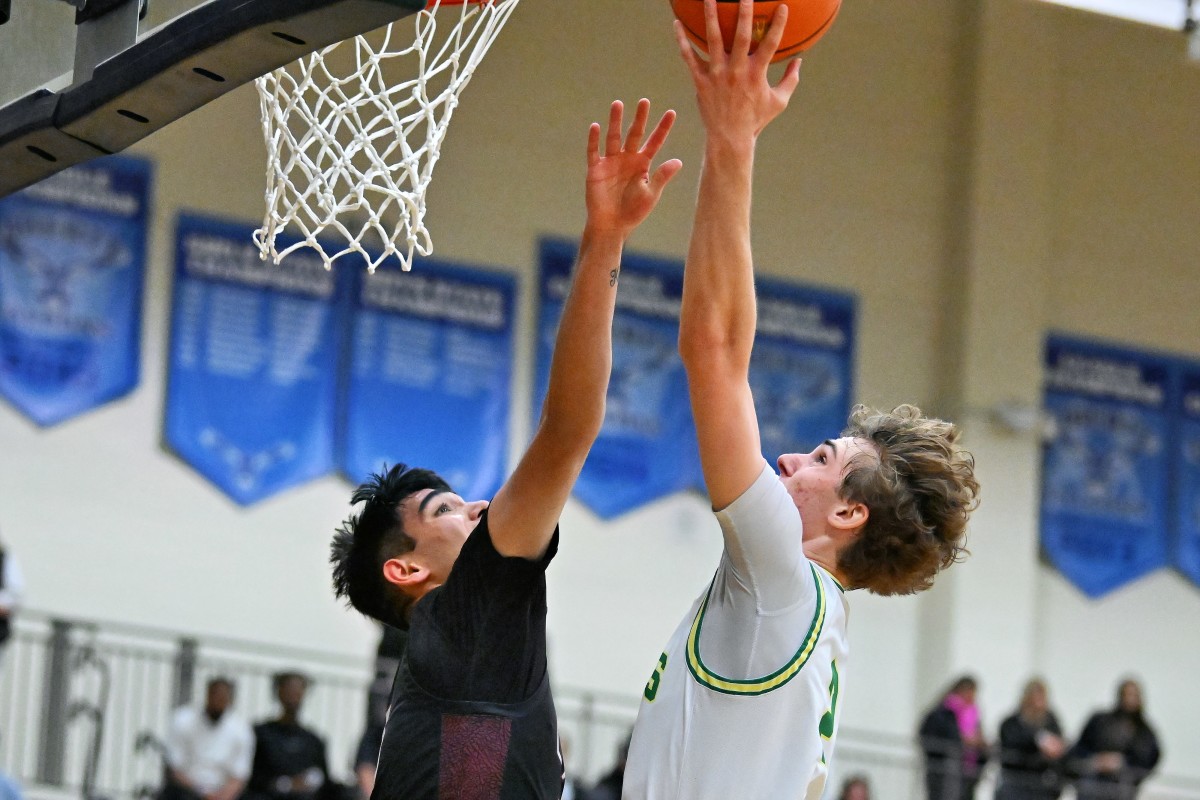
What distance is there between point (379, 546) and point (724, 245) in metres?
0.91

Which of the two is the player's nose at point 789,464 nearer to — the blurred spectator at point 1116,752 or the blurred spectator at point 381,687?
the blurred spectator at point 381,687

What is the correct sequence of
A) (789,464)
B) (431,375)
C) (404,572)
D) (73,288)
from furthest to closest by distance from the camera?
1. (431,375)
2. (73,288)
3. (404,572)
4. (789,464)

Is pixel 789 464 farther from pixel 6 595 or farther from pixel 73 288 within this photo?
pixel 73 288

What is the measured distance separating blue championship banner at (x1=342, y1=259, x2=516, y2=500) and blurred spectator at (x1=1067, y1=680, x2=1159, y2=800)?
433cm

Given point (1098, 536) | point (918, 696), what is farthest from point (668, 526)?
point (1098, 536)

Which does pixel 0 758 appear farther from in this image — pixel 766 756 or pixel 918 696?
pixel 766 756

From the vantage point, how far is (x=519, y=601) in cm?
271

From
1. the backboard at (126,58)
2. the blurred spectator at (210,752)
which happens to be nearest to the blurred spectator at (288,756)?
the blurred spectator at (210,752)

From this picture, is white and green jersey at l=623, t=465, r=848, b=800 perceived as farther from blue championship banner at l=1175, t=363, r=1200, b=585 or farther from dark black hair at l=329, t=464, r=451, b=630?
blue championship banner at l=1175, t=363, r=1200, b=585

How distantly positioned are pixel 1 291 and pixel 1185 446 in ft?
29.1

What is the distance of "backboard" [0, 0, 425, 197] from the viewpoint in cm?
243

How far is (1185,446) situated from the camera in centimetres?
1406

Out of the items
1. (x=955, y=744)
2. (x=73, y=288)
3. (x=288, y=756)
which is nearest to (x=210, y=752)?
(x=288, y=756)

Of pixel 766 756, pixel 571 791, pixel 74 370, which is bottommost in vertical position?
pixel 571 791
